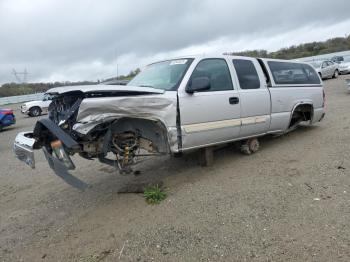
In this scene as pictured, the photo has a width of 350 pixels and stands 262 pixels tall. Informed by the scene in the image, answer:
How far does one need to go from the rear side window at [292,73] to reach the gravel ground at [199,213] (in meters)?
1.40

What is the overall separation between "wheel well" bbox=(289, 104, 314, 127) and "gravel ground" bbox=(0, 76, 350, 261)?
0.96m

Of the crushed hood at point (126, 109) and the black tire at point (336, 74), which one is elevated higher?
the black tire at point (336, 74)

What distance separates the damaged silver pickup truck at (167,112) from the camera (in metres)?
4.10

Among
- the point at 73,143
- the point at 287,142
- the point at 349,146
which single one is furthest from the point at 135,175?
the point at 349,146

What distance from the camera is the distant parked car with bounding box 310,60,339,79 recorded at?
23.0m

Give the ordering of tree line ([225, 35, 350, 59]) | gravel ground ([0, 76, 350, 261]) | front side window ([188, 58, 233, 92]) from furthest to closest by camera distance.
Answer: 1. tree line ([225, 35, 350, 59])
2. front side window ([188, 58, 233, 92])
3. gravel ground ([0, 76, 350, 261])

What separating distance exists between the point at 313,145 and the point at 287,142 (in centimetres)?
61

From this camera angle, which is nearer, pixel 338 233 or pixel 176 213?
pixel 338 233

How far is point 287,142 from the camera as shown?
7172 millimetres

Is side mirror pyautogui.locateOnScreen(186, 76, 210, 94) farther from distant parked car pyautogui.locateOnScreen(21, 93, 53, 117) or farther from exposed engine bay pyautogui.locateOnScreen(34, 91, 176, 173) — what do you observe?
distant parked car pyautogui.locateOnScreen(21, 93, 53, 117)

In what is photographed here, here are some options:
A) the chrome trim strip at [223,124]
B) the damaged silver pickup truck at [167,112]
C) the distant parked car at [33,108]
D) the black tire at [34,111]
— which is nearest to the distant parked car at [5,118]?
the distant parked car at [33,108]

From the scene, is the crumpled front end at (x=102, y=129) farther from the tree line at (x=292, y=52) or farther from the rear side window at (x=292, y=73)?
the tree line at (x=292, y=52)

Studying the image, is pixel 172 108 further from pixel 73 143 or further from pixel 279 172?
pixel 279 172

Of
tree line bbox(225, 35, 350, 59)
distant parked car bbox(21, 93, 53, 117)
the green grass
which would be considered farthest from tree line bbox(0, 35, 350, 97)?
the green grass
